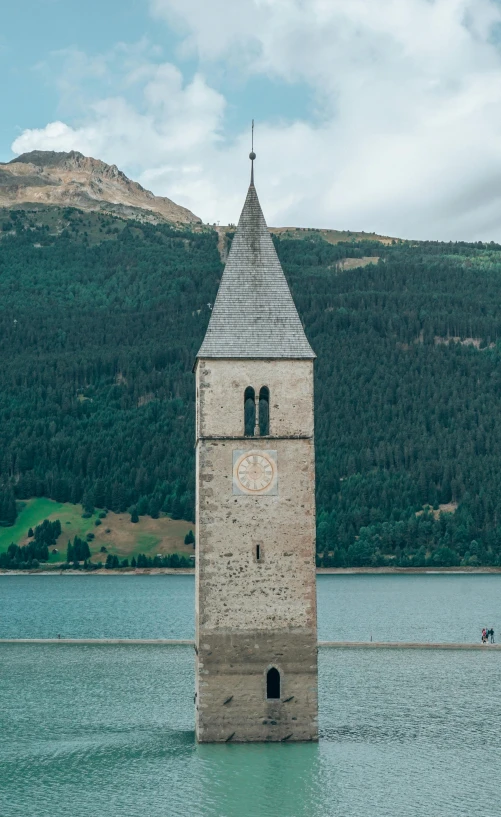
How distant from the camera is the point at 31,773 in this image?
46.5 meters

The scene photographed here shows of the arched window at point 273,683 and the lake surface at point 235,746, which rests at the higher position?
the arched window at point 273,683

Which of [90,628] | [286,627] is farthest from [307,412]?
[90,628]

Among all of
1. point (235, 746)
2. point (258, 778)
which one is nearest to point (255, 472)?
point (235, 746)

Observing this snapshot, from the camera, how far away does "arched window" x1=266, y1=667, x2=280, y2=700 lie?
152 feet

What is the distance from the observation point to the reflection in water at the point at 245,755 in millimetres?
42312

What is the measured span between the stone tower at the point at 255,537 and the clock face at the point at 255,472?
4cm

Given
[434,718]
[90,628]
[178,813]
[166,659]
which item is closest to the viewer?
[178,813]

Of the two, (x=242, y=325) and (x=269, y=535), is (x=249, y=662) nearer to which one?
(x=269, y=535)

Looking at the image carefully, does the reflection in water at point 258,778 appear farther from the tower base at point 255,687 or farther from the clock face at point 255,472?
the clock face at point 255,472

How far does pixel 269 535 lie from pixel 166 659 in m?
37.6

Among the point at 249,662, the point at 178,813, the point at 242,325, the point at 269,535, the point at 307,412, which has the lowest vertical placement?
the point at 178,813

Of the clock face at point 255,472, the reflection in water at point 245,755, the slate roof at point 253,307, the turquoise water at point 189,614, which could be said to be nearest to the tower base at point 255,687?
the reflection in water at point 245,755

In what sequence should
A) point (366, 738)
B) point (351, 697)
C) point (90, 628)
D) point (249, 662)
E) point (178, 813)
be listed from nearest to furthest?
point (178, 813) → point (249, 662) → point (366, 738) → point (351, 697) → point (90, 628)

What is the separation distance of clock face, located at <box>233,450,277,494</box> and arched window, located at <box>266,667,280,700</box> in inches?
245
